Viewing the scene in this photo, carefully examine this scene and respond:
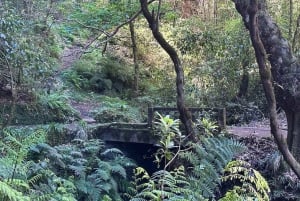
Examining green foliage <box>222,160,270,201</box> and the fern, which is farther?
green foliage <box>222,160,270,201</box>

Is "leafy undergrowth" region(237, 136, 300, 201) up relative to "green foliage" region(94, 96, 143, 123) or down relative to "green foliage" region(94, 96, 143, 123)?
down

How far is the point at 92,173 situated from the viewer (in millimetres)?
8977

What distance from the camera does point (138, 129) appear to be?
10.2 metres

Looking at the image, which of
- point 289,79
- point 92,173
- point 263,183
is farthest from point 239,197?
point 92,173

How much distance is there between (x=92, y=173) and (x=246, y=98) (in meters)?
5.73

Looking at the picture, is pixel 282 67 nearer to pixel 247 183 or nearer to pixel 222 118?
pixel 222 118

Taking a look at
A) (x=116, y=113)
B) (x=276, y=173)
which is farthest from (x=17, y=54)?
(x=276, y=173)

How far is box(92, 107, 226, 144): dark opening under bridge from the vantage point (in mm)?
9680

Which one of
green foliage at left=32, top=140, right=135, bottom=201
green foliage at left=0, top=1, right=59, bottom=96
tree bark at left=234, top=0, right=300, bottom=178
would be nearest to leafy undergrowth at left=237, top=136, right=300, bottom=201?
tree bark at left=234, top=0, right=300, bottom=178

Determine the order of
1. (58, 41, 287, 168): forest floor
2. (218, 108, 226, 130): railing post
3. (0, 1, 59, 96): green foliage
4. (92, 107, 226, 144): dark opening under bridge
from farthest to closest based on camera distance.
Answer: (92, 107, 226, 144): dark opening under bridge → (218, 108, 226, 130): railing post → (0, 1, 59, 96): green foliage → (58, 41, 287, 168): forest floor

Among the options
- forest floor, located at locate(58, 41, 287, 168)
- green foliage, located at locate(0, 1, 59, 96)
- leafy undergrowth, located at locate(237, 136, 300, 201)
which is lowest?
leafy undergrowth, located at locate(237, 136, 300, 201)

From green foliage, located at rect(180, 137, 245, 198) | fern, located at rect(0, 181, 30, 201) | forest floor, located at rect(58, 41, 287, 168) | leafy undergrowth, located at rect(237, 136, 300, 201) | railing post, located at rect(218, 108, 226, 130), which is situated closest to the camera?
fern, located at rect(0, 181, 30, 201)

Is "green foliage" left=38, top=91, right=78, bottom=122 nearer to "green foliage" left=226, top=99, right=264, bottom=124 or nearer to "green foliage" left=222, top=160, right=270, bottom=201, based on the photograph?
"green foliage" left=226, top=99, right=264, bottom=124

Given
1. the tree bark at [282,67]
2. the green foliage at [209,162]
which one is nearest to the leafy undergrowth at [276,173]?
the tree bark at [282,67]
